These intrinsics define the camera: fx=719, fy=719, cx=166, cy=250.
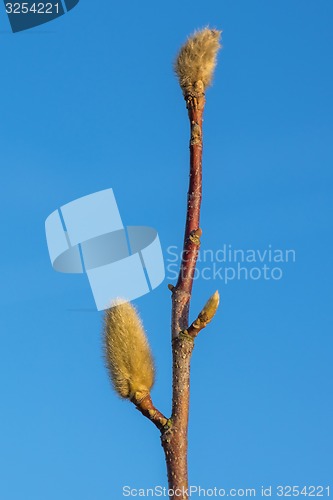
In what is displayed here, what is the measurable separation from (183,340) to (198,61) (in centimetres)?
118

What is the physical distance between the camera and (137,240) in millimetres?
3855

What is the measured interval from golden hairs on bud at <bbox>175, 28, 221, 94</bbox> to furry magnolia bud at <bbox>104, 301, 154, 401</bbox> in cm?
100

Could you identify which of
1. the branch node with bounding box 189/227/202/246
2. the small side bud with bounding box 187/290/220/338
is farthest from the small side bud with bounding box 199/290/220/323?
the branch node with bounding box 189/227/202/246

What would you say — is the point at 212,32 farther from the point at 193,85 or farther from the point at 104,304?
the point at 104,304

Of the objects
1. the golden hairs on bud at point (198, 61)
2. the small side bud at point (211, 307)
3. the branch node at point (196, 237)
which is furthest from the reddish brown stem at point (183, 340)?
the golden hairs on bud at point (198, 61)

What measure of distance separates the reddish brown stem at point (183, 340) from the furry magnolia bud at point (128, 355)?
13cm

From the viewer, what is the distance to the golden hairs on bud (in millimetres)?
3010

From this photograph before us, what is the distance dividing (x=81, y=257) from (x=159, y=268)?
420 mm

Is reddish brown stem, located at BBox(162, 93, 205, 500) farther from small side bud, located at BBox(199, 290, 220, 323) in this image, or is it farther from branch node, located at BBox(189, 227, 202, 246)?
small side bud, located at BBox(199, 290, 220, 323)

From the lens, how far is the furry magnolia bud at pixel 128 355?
2738 mm

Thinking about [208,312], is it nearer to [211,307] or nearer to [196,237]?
[211,307]

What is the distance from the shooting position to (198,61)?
9.89 feet

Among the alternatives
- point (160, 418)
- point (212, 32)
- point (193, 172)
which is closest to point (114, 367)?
point (160, 418)

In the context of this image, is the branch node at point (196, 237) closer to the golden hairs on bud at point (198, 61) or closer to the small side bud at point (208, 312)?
the small side bud at point (208, 312)
